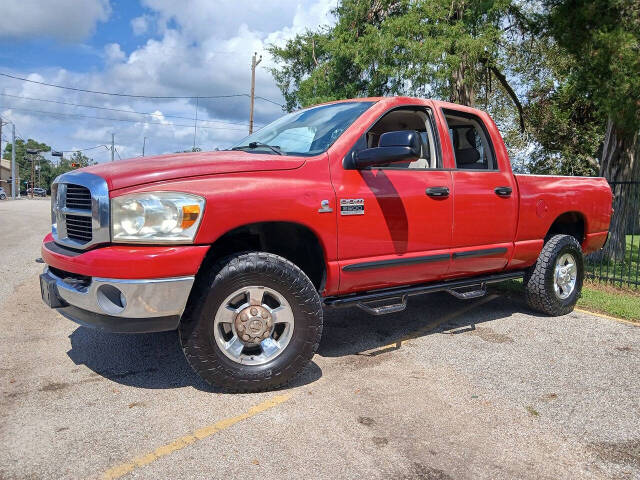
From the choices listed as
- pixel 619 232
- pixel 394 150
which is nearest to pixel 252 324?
pixel 394 150

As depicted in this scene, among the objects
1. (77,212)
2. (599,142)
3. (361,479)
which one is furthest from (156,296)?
(599,142)

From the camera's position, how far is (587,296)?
6820mm

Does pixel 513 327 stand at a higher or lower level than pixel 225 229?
lower

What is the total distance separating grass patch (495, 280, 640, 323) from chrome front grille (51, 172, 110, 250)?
5.31 metres

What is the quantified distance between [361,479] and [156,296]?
4.94 feet

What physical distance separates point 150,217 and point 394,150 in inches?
66.2

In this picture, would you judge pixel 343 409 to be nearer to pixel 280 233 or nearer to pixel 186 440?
pixel 186 440

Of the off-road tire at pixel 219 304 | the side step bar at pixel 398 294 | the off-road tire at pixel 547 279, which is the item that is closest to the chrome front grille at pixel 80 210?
the off-road tire at pixel 219 304

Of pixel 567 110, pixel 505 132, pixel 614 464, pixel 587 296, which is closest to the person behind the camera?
pixel 614 464

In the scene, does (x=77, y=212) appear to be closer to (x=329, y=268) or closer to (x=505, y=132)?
(x=329, y=268)

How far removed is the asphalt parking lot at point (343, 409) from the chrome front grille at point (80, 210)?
0.99 m

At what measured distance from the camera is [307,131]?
424cm

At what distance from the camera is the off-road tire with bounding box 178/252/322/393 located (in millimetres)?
3189

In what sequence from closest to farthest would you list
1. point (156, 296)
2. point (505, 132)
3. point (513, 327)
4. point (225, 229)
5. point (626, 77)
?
point (156, 296), point (225, 229), point (513, 327), point (626, 77), point (505, 132)
